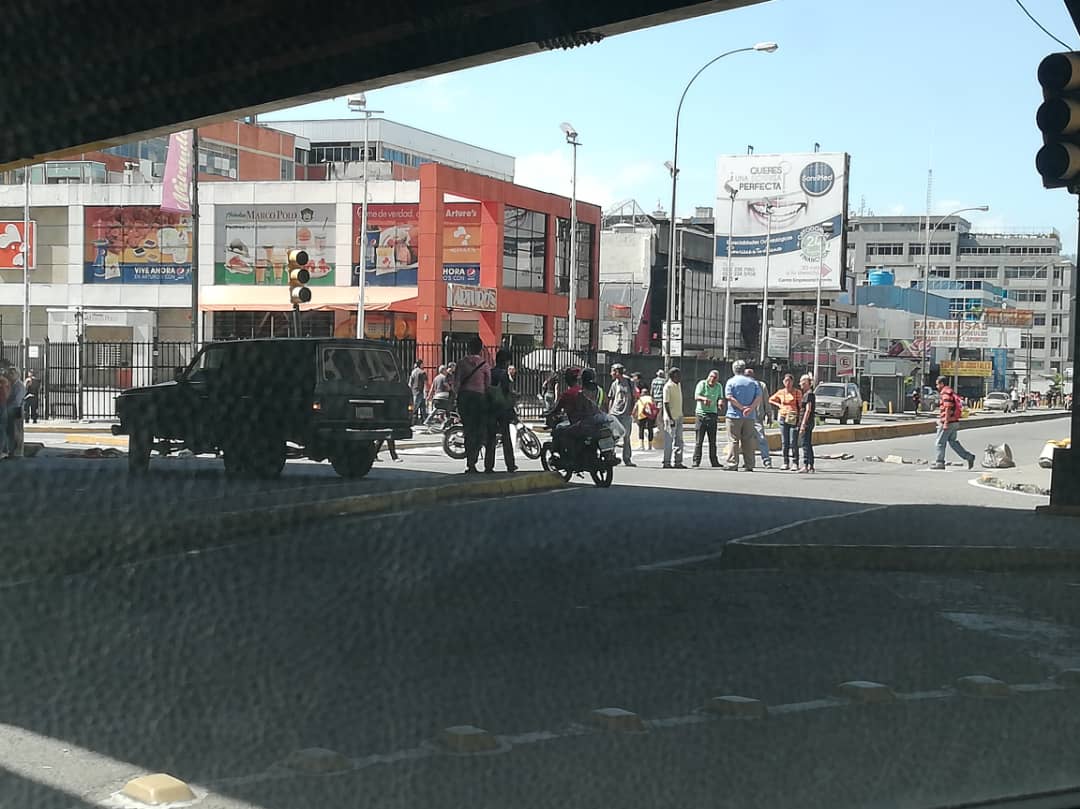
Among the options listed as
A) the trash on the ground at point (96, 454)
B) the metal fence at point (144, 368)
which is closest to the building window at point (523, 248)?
the metal fence at point (144, 368)

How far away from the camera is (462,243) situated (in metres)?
54.7

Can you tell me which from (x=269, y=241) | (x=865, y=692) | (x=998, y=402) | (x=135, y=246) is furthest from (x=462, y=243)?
(x=998, y=402)

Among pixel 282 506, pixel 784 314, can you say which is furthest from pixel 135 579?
pixel 784 314

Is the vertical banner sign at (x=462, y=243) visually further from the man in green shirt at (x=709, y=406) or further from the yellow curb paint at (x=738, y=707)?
the yellow curb paint at (x=738, y=707)

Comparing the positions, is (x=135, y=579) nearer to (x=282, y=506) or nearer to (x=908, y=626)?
(x=282, y=506)

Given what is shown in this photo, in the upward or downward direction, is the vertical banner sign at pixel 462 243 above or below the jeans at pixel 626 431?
above

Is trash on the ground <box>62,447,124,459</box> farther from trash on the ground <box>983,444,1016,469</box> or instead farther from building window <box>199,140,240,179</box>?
building window <box>199,140,240,179</box>

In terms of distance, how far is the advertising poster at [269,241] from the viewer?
182ft

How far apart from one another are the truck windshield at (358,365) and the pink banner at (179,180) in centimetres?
1545

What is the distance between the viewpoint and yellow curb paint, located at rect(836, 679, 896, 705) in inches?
266

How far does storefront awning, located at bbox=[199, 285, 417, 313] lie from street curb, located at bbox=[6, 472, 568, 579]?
37407mm

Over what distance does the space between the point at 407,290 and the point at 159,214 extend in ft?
37.5

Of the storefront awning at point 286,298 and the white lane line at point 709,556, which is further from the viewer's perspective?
the storefront awning at point 286,298

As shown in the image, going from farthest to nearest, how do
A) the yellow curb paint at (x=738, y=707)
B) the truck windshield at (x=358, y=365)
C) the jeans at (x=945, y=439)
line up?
the jeans at (x=945, y=439), the truck windshield at (x=358, y=365), the yellow curb paint at (x=738, y=707)
